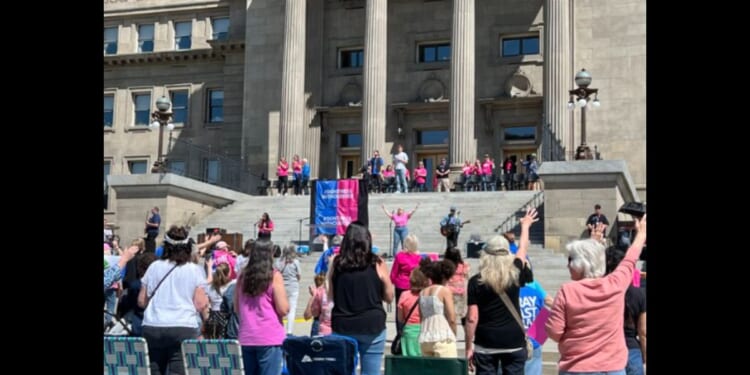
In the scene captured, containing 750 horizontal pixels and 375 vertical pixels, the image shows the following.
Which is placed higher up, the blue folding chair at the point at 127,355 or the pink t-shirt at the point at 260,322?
the pink t-shirt at the point at 260,322

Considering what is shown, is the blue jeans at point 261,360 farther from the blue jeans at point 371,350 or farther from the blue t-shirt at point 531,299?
the blue t-shirt at point 531,299

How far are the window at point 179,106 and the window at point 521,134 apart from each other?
18.0m

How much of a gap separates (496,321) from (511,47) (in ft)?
115

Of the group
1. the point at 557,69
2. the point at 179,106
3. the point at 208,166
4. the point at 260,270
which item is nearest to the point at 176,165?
the point at 208,166

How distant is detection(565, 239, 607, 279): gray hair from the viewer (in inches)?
259

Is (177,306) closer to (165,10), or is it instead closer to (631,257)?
(631,257)

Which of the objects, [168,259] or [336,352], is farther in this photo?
[168,259]

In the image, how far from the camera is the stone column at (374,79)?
39531 millimetres

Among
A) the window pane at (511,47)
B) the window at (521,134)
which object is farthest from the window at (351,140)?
the window pane at (511,47)

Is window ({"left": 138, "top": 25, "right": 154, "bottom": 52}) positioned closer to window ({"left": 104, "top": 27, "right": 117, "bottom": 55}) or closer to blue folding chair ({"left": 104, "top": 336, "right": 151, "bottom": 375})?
window ({"left": 104, "top": 27, "right": 117, "bottom": 55})

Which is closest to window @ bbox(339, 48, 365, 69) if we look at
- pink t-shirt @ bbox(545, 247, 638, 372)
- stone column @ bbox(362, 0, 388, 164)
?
stone column @ bbox(362, 0, 388, 164)
